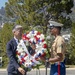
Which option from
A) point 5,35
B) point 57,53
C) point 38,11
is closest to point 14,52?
point 57,53

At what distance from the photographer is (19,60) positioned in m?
6.66

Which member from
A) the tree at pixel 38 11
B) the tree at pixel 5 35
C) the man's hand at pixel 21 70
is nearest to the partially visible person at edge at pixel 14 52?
the man's hand at pixel 21 70

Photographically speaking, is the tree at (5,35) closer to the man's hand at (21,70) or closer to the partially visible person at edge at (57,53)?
the man's hand at (21,70)

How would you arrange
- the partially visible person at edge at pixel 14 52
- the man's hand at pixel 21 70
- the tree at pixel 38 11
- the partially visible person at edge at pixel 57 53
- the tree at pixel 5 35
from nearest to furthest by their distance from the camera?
the partially visible person at edge at pixel 57 53 → the man's hand at pixel 21 70 → the partially visible person at edge at pixel 14 52 → the tree at pixel 5 35 → the tree at pixel 38 11

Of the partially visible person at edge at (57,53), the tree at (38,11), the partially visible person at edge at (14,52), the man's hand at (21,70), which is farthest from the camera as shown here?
the tree at (38,11)

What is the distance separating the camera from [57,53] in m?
5.89

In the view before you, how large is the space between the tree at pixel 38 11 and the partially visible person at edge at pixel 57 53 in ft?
74.7

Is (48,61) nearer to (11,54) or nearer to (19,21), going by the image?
(11,54)

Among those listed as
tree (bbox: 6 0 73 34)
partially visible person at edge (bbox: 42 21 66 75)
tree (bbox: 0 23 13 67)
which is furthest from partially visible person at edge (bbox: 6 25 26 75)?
tree (bbox: 0 23 13 67)

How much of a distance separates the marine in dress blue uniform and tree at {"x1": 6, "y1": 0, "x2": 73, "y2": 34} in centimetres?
2276

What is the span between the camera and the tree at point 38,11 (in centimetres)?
2925

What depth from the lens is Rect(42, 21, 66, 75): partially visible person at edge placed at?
232 inches

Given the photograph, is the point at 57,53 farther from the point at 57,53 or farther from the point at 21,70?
the point at 21,70

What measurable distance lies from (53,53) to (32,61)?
2.01 ft
